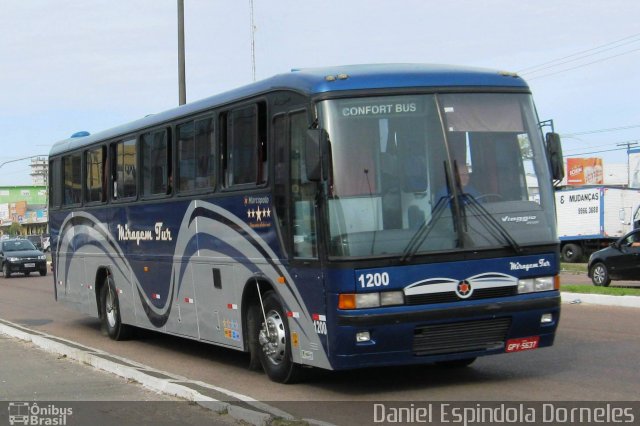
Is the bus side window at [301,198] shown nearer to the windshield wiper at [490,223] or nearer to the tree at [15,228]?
the windshield wiper at [490,223]

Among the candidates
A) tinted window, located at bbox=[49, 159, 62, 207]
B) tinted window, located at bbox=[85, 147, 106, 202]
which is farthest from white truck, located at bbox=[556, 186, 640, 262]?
tinted window, located at bbox=[85, 147, 106, 202]

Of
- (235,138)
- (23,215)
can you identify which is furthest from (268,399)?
(23,215)

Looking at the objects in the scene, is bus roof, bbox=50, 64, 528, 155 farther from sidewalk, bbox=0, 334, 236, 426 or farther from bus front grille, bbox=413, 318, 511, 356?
sidewalk, bbox=0, 334, 236, 426

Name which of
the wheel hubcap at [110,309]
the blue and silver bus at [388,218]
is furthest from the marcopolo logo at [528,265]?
the wheel hubcap at [110,309]

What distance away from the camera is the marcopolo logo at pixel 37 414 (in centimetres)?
880

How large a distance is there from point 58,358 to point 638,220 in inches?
1258

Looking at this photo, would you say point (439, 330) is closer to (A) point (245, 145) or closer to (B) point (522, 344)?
(B) point (522, 344)

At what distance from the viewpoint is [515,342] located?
9305mm

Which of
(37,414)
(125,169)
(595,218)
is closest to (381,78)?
(37,414)

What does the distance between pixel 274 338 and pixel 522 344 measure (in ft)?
8.74

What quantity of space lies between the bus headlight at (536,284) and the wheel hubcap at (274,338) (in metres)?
2.56

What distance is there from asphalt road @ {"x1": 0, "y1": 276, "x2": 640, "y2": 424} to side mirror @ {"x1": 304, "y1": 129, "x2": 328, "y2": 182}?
7.22ft

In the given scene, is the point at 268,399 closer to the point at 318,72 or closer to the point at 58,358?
the point at 318,72

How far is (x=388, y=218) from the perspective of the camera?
345 inches
